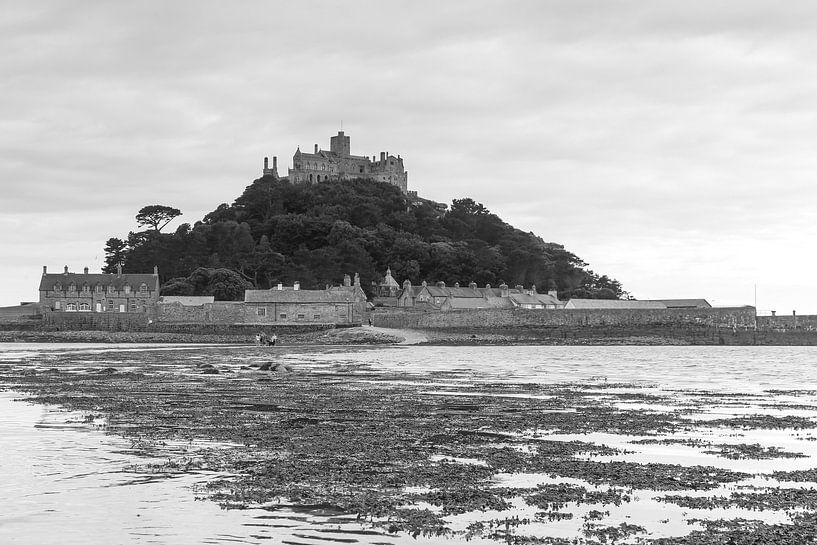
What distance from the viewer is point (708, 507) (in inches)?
383

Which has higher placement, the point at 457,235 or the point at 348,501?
the point at 457,235

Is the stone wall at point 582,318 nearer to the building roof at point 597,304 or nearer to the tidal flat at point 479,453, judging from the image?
the building roof at point 597,304

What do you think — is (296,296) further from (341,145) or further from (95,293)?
(341,145)

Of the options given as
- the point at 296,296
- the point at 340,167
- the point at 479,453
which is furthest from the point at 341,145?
the point at 479,453

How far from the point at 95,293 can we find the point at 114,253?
75.4ft

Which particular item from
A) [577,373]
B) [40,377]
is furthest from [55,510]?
[577,373]

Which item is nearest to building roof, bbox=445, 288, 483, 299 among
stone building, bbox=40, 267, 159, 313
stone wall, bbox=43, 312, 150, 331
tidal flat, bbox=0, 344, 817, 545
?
stone building, bbox=40, 267, 159, 313

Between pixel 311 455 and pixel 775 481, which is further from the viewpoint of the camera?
pixel 311 455

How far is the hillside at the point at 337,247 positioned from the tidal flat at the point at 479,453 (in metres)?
67.9

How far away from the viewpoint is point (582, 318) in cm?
7381

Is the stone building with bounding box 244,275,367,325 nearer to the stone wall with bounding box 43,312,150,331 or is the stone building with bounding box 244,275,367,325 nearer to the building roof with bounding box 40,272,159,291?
the stone wall with bounding box 43,312,150,331

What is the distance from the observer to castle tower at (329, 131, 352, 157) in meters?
154

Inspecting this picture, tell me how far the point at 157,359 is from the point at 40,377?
13.5 m

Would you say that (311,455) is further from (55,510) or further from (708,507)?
(708,507)
